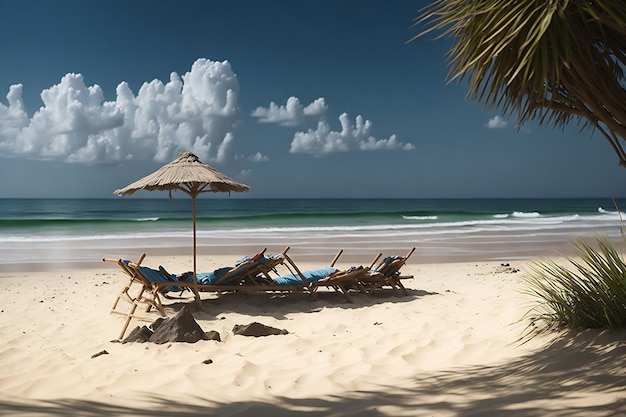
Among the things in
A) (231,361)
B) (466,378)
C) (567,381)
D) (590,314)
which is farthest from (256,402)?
(590,314)


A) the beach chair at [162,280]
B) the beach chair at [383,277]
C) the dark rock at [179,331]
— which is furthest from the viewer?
the beach chair at [383,277]

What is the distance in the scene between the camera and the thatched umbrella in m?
6.59

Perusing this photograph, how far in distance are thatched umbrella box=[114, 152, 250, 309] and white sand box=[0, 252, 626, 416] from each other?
158cm

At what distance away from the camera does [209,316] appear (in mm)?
6508

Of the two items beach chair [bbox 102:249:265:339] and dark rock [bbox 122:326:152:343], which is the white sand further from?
beach chair [bbox 102:249:265:339]

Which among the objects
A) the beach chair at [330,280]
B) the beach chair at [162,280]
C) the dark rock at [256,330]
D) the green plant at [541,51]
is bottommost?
the dark rock at [256,330]

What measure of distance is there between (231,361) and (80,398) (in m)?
1.31

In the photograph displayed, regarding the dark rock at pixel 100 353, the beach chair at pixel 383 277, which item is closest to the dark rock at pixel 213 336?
the dark rock at pixel 100 353

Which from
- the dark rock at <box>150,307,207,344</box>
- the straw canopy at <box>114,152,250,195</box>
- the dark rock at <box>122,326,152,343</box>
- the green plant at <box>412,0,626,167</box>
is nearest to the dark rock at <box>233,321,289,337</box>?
the dark rock at <box>150,307,207,344</box>

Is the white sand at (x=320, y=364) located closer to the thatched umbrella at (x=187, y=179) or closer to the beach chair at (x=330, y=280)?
the beach chair at (x=330, y=280)

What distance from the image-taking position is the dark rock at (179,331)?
5094 millimetres

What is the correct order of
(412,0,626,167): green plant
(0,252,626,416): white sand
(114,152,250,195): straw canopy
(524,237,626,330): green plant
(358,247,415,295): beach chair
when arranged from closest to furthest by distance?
(412,0,626,167): green plant, (0,252,626,416): white sand, (524,237,626,330): green plant, (114,152,250,195): straw canopy, (358,247,415,295): beach chair

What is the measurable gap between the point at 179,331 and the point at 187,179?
2.15 m

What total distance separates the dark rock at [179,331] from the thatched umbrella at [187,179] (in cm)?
142
